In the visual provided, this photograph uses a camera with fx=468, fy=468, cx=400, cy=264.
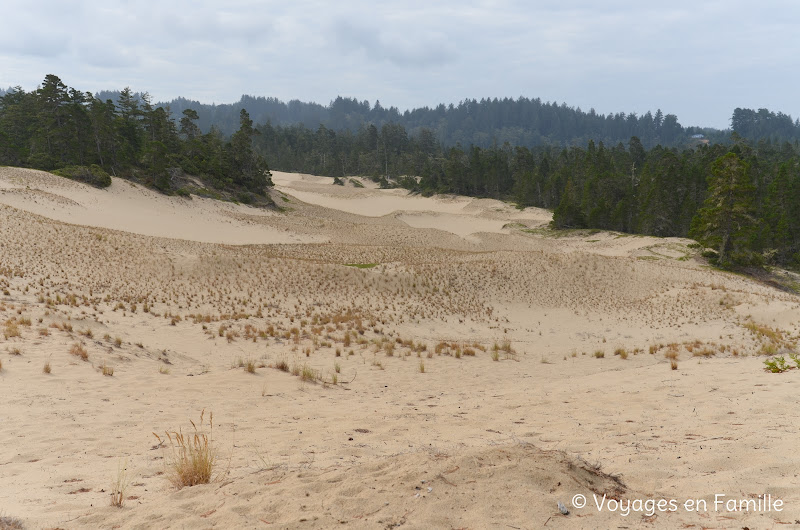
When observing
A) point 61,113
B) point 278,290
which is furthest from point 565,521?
point 61,113

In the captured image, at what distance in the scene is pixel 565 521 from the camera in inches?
153

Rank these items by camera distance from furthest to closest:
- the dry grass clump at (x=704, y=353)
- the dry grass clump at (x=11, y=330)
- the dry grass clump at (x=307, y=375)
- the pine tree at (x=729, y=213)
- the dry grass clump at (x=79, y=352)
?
the pine tree at (x=729, y=213) → the dry grass clump at (x=704, y=353) → the dry grass clump at (x=307, y=375) → the dry grass clump at (x=11, y=330) → the dry grass clump at (x=79, y=352)

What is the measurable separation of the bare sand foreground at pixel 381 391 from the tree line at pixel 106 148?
26281 mm

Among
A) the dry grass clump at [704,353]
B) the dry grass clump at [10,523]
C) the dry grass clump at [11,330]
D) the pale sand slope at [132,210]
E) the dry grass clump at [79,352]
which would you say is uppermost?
the pale sand slope at [132,210]

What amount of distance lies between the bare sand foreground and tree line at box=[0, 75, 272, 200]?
26.3 metres

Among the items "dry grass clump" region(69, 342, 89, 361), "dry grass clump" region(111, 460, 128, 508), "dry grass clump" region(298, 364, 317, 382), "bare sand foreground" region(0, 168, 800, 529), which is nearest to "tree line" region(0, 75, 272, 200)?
"bare sand foreground" region(0, 168, 800, 529)

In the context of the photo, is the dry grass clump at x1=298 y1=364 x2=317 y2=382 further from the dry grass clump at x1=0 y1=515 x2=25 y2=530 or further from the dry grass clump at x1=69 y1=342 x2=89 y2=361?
the dry grass clump at x1=0 y1=515 x2=25 y2=530

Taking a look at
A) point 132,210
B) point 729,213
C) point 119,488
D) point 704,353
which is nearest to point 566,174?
point 729,213

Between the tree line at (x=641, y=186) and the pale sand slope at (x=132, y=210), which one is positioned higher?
the tree line at (x=641, y=186)

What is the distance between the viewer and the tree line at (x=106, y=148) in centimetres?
4888

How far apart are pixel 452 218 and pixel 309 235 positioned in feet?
90.1

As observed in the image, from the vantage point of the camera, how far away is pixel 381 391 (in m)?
10.2

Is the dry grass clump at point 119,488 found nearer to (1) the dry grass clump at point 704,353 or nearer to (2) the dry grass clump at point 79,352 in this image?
(2) the dry grass clump at point 79,352

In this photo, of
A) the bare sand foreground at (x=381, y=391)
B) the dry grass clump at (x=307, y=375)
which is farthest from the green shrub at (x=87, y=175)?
the dry grass clump at (x=307, y=375)
